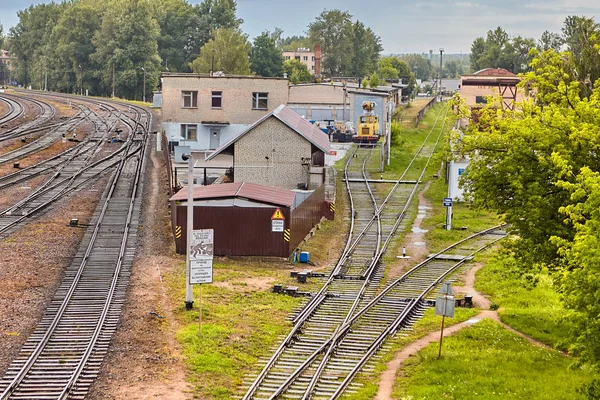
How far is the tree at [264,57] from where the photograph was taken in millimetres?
150625

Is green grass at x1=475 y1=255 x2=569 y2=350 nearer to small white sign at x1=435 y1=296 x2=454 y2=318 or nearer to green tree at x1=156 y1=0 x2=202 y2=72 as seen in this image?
small white sign at x1=435 y1=296 x2=454 y2=318

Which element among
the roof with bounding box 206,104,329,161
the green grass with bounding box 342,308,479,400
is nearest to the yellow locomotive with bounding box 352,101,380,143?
the roof with bounding box 206,104,329,161

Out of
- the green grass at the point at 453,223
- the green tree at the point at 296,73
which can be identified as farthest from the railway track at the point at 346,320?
the green tree at the point at 296,73

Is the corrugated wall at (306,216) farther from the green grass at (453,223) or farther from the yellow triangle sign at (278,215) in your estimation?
the green grass at (453,223)

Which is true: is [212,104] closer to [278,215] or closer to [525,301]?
[278,215]

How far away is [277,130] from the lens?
45344mm

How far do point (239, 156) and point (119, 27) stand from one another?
81556mm

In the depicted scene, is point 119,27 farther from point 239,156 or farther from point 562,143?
point 562,143

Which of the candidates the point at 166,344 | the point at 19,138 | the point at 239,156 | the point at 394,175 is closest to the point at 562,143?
the point at 166,344

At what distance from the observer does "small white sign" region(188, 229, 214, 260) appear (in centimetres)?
2388

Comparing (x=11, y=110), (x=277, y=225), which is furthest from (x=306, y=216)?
(x=11, y=110)

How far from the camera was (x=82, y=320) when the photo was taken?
23.1 meters

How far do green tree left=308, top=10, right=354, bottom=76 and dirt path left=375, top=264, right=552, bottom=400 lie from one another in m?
139

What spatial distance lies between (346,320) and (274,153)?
2192 cm
